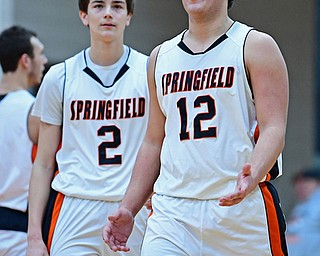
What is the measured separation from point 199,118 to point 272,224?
636 mm

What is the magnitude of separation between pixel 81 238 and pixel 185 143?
1.32m

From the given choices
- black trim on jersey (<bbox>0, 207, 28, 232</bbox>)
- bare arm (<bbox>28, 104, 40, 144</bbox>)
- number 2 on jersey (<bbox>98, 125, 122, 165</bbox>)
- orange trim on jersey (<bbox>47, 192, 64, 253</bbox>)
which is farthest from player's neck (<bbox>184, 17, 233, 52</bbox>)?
black trim on jersey (<bbox>0, 207, 28, 232</bbox>)

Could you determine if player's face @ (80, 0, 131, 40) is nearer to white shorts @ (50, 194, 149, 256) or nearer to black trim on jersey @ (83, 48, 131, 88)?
black trim on jersey @ (83, 48, 131, 88)

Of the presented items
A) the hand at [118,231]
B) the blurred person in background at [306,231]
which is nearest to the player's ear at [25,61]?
the hand at [118,231]

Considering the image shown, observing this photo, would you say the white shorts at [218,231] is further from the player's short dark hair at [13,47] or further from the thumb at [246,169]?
the player's short dark hair at [13,47]

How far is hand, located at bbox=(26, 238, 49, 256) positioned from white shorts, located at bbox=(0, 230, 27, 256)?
737 mm

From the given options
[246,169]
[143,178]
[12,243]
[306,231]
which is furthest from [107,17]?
[306,231]

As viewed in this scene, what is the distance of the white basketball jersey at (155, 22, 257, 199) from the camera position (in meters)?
4.66

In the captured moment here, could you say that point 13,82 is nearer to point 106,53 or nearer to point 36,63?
point 36,63

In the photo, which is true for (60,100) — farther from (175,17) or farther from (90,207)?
(175,17)

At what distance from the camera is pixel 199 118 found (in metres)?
4.73

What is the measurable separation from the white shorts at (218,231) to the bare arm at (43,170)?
1.38 m

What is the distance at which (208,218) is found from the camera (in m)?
4.66

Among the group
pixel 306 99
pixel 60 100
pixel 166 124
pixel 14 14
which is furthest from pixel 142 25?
pixel 166 124
